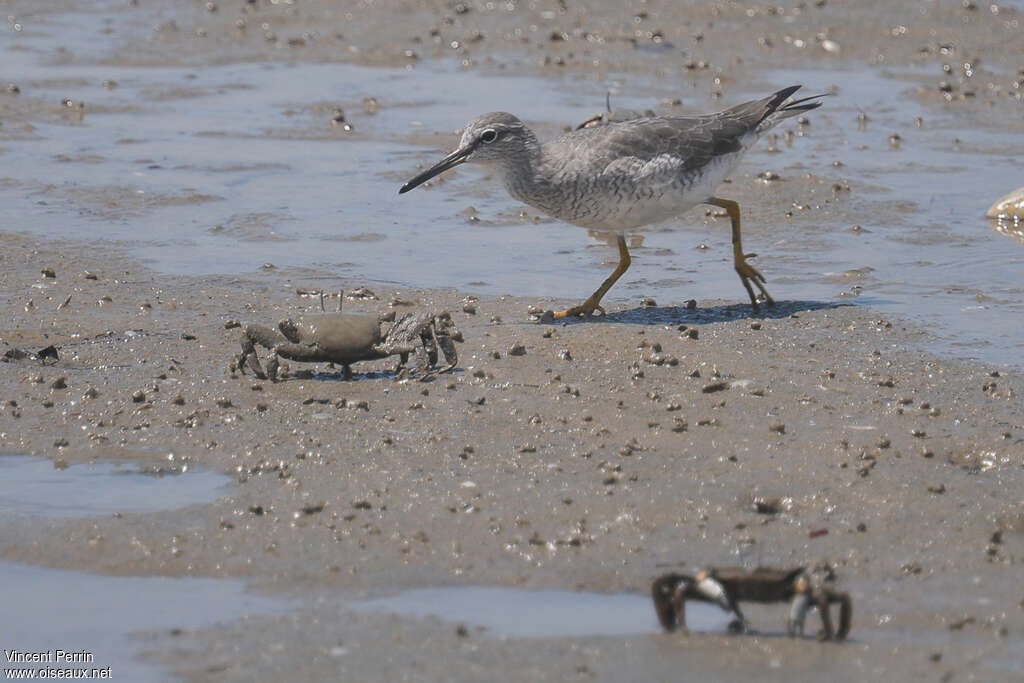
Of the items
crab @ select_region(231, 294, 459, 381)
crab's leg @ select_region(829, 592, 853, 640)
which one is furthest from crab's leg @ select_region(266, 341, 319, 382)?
crab's leg @ select_region(829, 592, 853, 640)

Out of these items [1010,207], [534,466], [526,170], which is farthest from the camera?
[1010,207]

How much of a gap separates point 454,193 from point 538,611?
7027mm

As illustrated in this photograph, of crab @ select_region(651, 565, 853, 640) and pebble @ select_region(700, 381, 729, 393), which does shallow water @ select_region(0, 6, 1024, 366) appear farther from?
crab @ select_region(651, 565, 853, 640)

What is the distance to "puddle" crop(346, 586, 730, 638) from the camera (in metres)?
5.36

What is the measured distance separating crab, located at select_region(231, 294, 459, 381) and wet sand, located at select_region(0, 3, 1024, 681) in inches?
4.3

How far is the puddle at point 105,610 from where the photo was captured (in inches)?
208

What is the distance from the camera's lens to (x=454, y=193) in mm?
12234

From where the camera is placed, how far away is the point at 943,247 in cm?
1061

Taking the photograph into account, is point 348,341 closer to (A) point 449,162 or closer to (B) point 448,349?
(B) point 448,349

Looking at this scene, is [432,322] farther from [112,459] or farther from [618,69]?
[618,69]

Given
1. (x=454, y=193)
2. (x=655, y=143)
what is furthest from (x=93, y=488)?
(x=454, y=193)

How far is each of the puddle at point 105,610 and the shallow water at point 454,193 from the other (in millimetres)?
4233

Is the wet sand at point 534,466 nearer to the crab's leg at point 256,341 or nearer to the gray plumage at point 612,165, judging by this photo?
the crab's leg at point 256,341

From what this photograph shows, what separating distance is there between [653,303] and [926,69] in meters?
8.08
